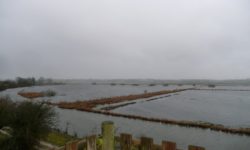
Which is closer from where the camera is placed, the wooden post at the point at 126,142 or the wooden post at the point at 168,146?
the wooden post at the point at 168,146

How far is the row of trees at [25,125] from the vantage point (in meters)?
6.21

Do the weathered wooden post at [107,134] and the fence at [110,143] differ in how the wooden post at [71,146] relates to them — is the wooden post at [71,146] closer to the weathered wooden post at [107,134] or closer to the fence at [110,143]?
the fence at [110,143]

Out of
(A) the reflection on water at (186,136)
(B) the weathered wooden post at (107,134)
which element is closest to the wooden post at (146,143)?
(B) the weathered wooden post at (107,134)

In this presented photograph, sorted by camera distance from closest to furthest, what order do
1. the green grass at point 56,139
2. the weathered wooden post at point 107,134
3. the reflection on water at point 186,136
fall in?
1. the weathered wooden post at point 107,134
2. the green grass at point 56,139
3. the reflection on water at point 186,136

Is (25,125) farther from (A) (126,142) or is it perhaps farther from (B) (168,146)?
(B) (168,146)

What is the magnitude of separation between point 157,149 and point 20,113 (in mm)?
5531

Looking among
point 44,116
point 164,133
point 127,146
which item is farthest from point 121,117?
point 127,146

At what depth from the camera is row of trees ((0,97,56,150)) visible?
6.21 m

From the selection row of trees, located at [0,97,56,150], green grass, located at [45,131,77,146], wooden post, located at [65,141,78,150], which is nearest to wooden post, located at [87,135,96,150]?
wooden post, located at [65,141,78,150]

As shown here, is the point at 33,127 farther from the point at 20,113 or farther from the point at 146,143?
the point at 146,143

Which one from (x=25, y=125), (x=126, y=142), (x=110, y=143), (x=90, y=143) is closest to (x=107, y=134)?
(x=110, y=143)

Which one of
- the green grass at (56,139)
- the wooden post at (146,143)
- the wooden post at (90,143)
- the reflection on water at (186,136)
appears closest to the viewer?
the wooden post at (90,143)

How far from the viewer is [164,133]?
1372cm

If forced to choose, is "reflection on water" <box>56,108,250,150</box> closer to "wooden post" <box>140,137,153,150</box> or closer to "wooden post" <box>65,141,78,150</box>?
"wooden post" <box>140,137,153,150</box>
